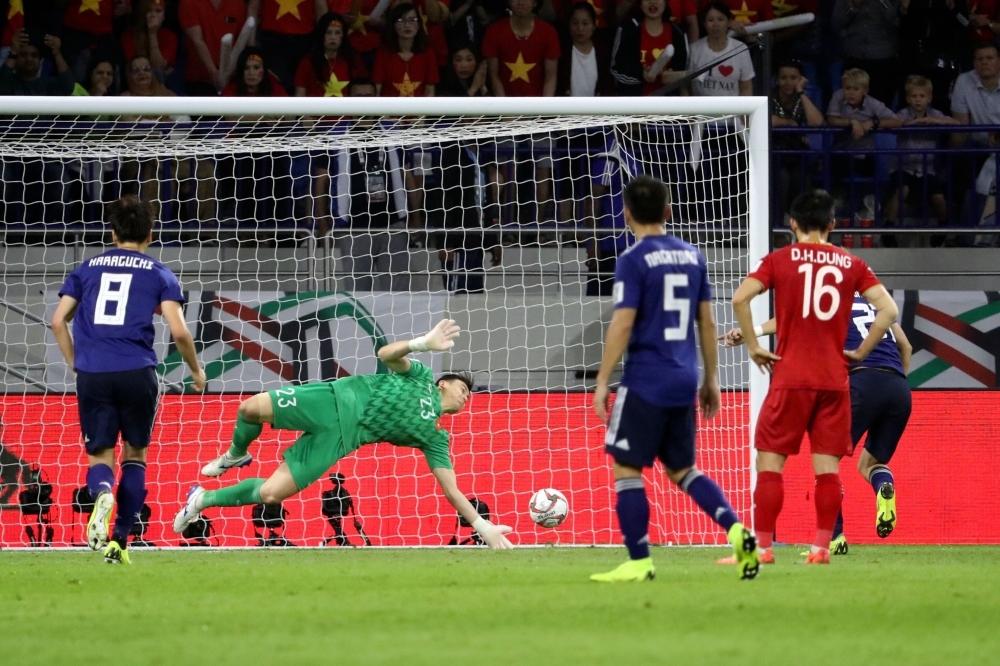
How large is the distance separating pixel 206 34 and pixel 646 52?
163 inches

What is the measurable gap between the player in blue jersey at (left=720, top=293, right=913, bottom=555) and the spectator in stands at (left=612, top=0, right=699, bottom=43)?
569 cm

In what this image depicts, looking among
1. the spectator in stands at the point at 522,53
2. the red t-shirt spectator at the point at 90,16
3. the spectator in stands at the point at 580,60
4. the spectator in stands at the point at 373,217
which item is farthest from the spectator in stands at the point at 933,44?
the red t-shirt spectator at the point at 90,16

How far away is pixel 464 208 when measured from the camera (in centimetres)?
1162

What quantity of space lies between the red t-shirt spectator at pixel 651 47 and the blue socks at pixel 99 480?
756 cm

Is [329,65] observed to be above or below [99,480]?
above

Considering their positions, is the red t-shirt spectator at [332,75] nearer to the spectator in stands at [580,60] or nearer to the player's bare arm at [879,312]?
the spectator in stands at [580,60]

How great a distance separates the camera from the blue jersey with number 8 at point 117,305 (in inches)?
279

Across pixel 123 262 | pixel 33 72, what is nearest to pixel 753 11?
pixel 33 72

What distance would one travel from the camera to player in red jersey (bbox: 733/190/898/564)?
21.2ft

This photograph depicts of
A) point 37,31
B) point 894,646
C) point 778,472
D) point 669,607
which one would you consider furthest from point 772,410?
point 37,31

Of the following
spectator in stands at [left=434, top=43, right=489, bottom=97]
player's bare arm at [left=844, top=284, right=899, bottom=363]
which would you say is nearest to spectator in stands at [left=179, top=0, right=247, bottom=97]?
spectator in stands at [left=434, top=43, right=489, bottom=97]

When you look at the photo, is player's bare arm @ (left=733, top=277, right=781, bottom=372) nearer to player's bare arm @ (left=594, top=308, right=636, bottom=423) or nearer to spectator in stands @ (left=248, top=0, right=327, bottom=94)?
player's bare arm @ (left=594, top=308, right=636, bottom=423)

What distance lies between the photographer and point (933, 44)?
13.5 m

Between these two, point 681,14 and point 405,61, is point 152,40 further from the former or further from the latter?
point 681,14
